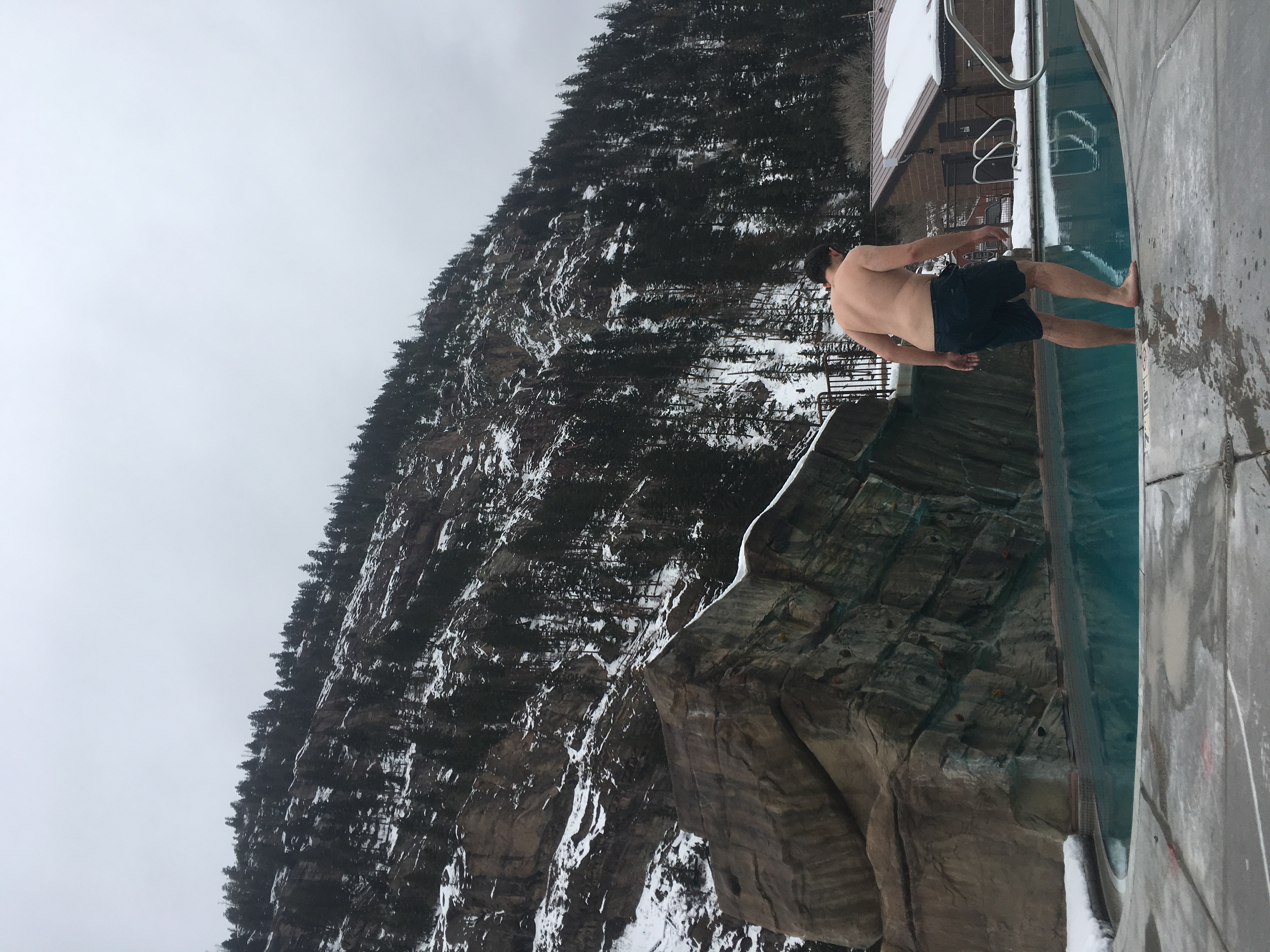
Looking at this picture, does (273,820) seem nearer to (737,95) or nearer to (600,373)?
(600,373)

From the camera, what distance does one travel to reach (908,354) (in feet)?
17.9

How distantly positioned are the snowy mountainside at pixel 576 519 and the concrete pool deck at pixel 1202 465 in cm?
1927

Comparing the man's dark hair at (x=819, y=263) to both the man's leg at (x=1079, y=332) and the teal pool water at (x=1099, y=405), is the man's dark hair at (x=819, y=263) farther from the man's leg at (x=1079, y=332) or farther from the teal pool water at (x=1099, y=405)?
the teal pool water at (x=1099, y=405)

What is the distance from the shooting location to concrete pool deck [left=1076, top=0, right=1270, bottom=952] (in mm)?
2314

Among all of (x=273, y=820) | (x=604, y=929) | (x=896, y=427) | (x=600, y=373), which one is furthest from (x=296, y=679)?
(x=896, y=427)

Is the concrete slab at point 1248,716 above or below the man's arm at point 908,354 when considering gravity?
below

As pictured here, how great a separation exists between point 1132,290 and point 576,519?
31528 mm

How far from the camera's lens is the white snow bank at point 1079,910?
4.68 m

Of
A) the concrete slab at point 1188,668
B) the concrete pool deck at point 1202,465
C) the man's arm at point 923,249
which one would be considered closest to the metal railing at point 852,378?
the man's arm at point 923,249

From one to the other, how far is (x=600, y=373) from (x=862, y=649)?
31302mm

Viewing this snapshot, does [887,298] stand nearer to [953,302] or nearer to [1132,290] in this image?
[953,302]

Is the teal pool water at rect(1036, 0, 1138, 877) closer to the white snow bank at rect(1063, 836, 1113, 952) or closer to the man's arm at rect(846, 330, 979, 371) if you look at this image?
the white snow bank at rect(1063, 836, 1113, 952)

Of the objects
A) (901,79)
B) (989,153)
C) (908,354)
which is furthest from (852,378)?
(908,354)

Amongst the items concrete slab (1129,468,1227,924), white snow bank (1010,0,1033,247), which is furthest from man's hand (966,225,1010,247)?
white snow bank (1010,0,1033,247)
